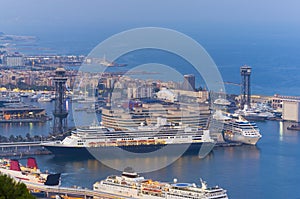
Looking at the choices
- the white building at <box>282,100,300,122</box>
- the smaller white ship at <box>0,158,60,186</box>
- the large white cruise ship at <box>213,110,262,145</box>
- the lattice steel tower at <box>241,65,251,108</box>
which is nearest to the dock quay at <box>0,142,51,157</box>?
the smaller white ship at <box>0,158,60,186</box>

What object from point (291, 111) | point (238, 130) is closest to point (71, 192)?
point (238, 130)

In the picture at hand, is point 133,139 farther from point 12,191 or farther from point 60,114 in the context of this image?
point 12,191

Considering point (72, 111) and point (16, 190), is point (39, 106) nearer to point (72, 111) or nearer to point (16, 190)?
point (72, 111)

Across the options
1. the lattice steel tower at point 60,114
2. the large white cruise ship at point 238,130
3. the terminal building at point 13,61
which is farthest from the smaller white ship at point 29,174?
the terminal building at point 13,61

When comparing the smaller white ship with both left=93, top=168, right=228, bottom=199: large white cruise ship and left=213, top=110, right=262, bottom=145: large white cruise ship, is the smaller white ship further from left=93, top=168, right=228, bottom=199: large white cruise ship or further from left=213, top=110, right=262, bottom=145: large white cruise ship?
left=213, top=110, right=262, bottom=145: large white cruise ship

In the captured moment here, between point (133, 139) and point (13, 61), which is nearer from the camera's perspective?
point (133, 139)

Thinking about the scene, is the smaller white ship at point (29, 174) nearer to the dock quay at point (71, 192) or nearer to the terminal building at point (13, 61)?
the dock quay at point (71, 192)

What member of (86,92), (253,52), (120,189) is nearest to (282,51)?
(253,52)
